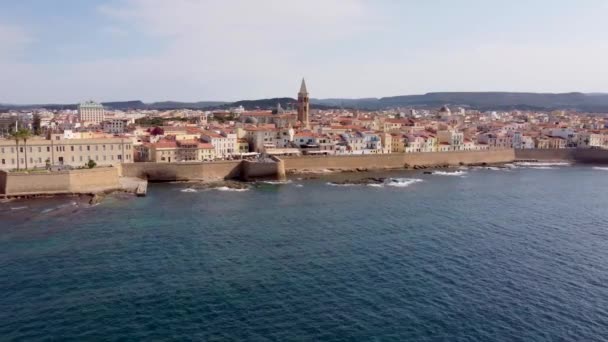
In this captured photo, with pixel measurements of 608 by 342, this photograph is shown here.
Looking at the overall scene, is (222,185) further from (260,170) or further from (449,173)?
(449,173)

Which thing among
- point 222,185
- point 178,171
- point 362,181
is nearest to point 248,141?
point 178,171

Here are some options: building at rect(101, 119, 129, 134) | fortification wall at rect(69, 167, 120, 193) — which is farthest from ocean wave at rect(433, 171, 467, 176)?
building at rect(101, 119, 129, 134)

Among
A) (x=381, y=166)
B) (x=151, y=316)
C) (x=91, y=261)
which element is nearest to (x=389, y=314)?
(x=151, y=316)

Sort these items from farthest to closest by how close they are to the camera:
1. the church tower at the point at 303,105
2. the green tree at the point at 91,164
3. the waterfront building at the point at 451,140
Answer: the church tower at the point at 303,105, the waterfront building at the point at 451,140, the green tree at the point at 91,164

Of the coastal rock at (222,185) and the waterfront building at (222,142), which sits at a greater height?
the waterfront building at (222,142)

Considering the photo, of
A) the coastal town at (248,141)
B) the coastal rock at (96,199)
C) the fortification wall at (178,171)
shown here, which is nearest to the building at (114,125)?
the coastal town at (248,141)

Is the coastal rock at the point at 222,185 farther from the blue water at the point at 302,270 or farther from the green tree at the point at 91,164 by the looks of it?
the green tree at the point at 91,164

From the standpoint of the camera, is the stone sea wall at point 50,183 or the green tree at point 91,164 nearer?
the stone sea wall at point 50,183
